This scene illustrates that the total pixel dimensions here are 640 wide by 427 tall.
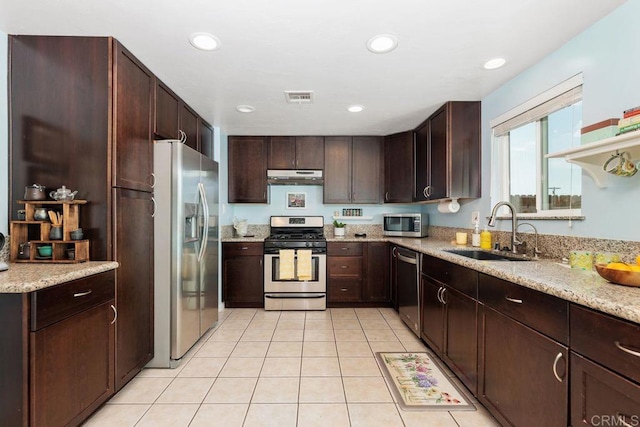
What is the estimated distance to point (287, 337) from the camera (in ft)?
9.46

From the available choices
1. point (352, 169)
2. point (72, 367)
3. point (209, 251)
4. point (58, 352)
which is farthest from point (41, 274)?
point (352, 169)

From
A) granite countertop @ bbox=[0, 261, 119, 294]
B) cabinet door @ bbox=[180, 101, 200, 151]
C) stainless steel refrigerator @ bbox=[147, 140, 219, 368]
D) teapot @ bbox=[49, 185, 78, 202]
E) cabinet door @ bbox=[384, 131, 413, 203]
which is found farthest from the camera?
cabinet door @ bbox=[384, 131, 413, 203]

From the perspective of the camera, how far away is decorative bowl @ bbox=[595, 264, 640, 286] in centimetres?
116

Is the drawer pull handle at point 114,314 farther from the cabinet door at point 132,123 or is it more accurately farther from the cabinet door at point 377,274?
the cabinet door at point 377,274

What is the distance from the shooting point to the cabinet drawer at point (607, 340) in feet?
2.98

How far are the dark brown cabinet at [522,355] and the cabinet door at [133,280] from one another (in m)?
2.22

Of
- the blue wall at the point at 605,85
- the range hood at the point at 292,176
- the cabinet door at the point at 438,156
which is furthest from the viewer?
the range hood at the point at 292,176

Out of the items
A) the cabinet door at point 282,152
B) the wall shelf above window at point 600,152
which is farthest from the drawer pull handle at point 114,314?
the wall shelf above window at point 600,152

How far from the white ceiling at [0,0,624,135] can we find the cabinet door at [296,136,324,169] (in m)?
1.29

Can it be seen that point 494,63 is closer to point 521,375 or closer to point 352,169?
point 521,375

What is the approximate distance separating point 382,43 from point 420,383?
2275 mm

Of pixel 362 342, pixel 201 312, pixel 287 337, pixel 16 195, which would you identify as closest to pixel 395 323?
pixel 362 342

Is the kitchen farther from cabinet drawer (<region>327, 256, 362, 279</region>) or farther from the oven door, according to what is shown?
the oven door

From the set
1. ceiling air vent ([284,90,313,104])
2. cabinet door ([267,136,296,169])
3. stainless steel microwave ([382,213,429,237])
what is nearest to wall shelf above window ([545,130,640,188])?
ceiling air vent ([284,90,313,104])
